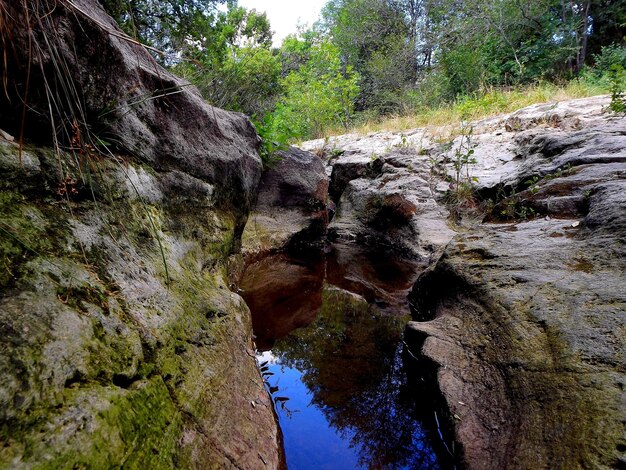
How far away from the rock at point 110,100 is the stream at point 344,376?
1.47 m

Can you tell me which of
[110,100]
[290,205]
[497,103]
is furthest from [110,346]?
[497,103]

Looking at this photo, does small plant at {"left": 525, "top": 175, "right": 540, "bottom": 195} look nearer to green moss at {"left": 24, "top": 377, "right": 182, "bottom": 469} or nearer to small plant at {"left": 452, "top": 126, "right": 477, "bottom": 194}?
small plant at {"left": 452, "top": 126, "right": 477, "bottom": 194}

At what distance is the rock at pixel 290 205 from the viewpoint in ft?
18.9

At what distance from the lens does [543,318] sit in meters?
1.85

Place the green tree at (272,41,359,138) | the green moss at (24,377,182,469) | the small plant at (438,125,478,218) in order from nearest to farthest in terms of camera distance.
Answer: the green moss at (24,377,182,469) → the small plant at (438,125,478,218) → the green tree at (272,41,359,138)

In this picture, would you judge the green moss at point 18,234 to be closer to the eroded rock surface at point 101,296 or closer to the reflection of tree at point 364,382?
the eroded rock surface at point 101,296

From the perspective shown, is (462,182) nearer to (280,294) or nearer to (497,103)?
(497,103)

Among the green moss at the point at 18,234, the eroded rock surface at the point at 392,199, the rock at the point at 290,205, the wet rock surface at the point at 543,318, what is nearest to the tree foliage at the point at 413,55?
the rock at the point at 290,205

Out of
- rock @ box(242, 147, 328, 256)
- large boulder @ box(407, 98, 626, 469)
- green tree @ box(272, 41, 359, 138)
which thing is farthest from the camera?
green tree @ box(272, 41, 359, 138)

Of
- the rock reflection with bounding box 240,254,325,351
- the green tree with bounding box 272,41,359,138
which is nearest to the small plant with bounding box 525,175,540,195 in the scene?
the rock reflection with bounding box 240,254,325,351

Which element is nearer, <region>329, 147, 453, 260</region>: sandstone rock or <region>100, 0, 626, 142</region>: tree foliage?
<region>329, 147, 453, 260</region>: sandstone rock

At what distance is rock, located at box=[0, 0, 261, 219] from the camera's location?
1.43m

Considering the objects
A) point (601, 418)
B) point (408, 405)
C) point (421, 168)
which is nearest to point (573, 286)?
point (601, 418)

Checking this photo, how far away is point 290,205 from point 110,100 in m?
4.39
